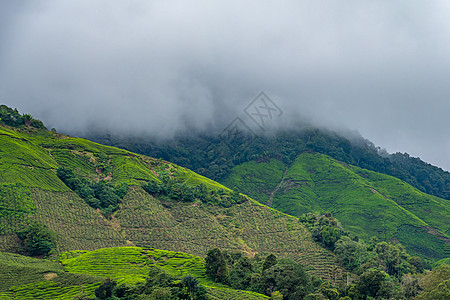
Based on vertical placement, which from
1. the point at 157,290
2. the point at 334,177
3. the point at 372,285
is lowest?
the point at 157,290

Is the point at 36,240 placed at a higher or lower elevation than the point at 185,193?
lower

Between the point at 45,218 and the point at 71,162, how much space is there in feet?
88.9

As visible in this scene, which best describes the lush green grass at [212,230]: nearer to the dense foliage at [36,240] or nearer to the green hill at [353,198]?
the dense foliage at [36,240]

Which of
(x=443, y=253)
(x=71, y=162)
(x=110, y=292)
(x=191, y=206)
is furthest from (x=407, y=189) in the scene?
(x=110, y=292)

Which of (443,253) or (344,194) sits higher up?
(344,194)

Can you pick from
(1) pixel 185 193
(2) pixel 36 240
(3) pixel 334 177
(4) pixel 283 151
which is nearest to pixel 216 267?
(2) pixel 36 240

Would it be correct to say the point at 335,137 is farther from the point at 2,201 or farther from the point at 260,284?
the point at 2,201

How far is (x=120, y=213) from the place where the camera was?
79312 mm

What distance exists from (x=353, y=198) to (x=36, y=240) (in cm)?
10407

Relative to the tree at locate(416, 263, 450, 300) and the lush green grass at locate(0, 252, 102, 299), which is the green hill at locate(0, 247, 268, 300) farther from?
the tree at locate(416, 263, 450, 300)

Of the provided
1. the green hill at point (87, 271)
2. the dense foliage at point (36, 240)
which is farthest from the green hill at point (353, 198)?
the dense foliage at point (36, 240)

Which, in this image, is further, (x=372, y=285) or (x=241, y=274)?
(x=241, y=274)

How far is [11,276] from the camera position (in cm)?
4822

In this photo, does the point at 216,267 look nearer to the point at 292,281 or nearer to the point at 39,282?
the point at 292,281
